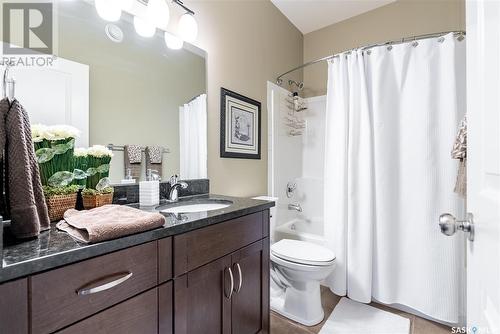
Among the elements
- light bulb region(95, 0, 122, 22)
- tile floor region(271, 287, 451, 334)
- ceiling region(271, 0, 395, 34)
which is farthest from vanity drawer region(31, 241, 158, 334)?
ceiling region(271, 0, 395, 34)

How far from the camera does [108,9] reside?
1.18 meters

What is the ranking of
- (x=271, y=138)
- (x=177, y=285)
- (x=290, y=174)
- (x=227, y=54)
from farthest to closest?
1. (x=290, y=174)
2. (x=271, y=138)
3. (x=227, y=54)
4. (x=177, y=285)

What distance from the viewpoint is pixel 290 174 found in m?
2.64

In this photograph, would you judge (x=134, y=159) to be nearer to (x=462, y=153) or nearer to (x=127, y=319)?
(x=127, y=319)

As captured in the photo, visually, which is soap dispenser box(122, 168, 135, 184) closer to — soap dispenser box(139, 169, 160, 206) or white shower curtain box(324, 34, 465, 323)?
soap dispenser box(139, 169, 160, 206)

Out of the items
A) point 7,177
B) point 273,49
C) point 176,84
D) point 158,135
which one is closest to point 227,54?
point 176,84

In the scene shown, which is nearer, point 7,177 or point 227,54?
point 7,177

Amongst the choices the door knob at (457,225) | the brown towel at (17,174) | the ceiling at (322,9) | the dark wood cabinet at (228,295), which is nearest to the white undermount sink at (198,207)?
the dark wood cabinet at (228,295)

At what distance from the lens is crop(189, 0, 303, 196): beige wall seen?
172cm

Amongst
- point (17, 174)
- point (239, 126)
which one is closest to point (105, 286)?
point (17, 174)

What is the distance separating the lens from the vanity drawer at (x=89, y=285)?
57cm
